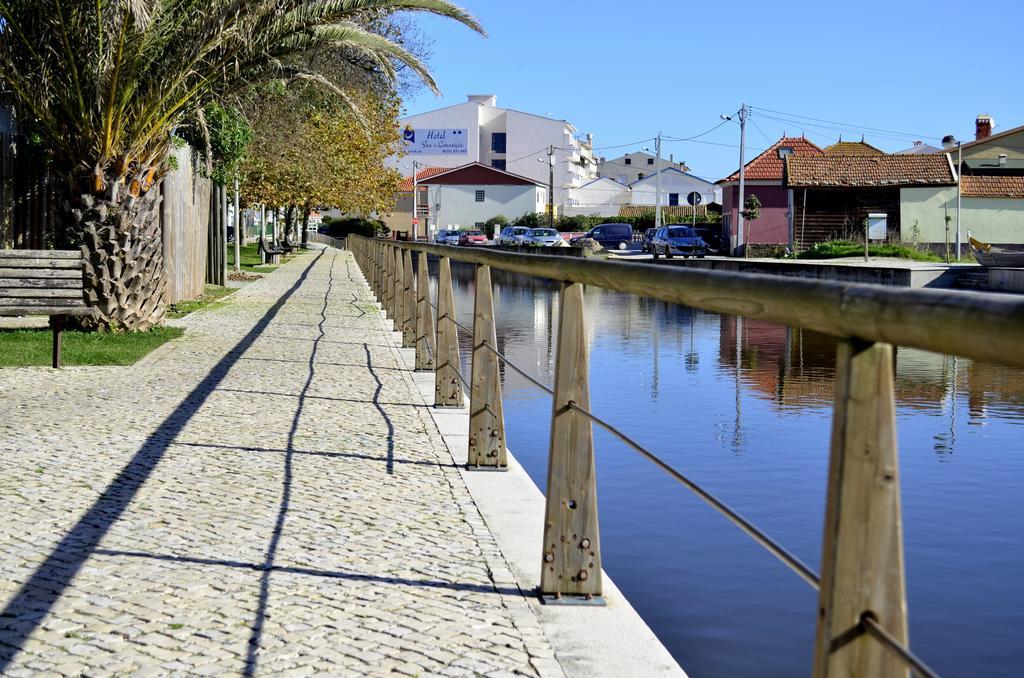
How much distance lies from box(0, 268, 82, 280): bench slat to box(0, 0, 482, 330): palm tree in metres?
1.61

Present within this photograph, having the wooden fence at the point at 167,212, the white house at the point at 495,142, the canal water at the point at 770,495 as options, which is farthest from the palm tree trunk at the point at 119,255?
the white house at the point at 495,142

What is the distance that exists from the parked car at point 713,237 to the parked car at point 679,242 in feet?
5.19

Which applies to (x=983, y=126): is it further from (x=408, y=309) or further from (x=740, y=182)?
(x=408, y=309)

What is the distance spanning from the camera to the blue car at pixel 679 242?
174 feet

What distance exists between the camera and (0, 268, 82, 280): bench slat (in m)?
11.4

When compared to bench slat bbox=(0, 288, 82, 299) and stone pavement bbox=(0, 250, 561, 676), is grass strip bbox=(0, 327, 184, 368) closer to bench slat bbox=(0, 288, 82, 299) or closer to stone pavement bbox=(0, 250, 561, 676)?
bench slat bbox=(0, 288, 82, 299)

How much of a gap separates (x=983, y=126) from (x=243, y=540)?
74.0 meters

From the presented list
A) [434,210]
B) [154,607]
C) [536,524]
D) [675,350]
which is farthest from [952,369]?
[434,210]

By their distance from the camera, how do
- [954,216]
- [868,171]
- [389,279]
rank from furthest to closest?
[868,171] → [954,216] → [389,279]

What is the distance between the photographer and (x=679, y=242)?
54000 millimetres

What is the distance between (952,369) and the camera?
15617 millimetres

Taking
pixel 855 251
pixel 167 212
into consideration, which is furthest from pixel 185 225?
pixel 855 251

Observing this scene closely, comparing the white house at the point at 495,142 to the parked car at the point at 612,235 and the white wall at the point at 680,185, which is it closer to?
the white wall at the point at 680,185

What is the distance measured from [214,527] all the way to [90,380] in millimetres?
5333
